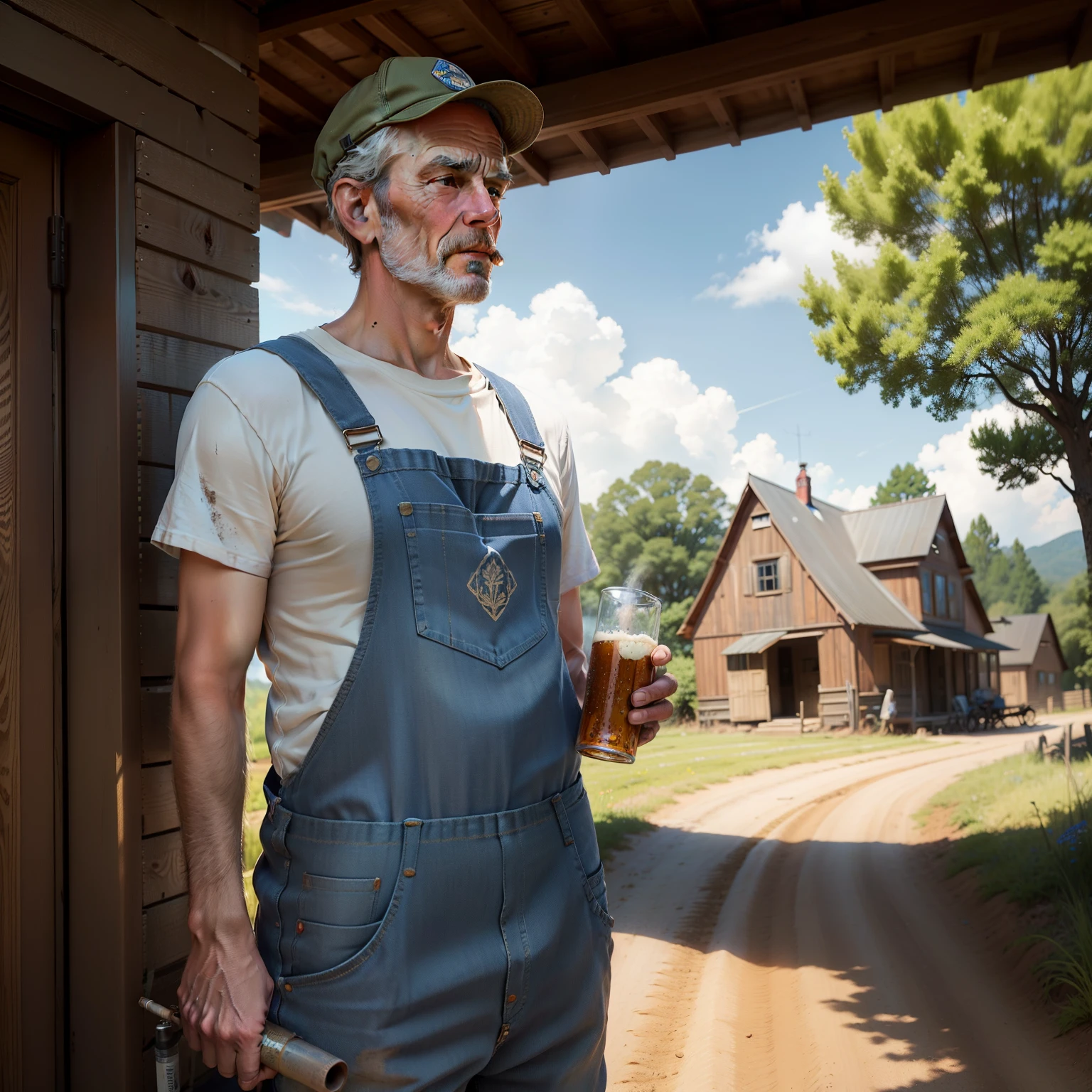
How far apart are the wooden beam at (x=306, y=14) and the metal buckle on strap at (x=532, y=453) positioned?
1.96 metres

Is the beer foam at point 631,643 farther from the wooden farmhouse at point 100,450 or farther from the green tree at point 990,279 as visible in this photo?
the green tree at point 990,279

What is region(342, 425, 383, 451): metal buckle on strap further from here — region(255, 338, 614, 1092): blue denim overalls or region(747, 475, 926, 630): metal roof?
region(747, 475, 926, 630): metal roof

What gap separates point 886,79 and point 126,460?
3521mm

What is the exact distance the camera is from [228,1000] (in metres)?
1.46

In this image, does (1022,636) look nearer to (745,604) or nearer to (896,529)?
(896,529)

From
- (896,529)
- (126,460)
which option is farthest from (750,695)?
(126,460)

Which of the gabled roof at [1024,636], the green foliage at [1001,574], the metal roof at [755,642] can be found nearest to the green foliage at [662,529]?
the gabled roof at [1024,636]

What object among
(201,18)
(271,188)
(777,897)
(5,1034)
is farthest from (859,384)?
(5,1034)

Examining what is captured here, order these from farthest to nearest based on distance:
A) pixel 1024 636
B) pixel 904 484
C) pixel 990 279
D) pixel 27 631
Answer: pixel 904 484
pixel 1024 636
pixel 990 279
pixel 27 631

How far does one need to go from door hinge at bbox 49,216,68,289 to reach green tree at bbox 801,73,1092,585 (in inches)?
423

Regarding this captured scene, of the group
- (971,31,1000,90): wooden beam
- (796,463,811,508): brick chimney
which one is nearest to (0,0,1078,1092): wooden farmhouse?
(971,31,1000,90): wooden beam

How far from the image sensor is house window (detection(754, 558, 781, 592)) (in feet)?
77.5

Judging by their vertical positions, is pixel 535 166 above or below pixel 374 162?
above

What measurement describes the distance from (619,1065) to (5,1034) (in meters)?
3.18
